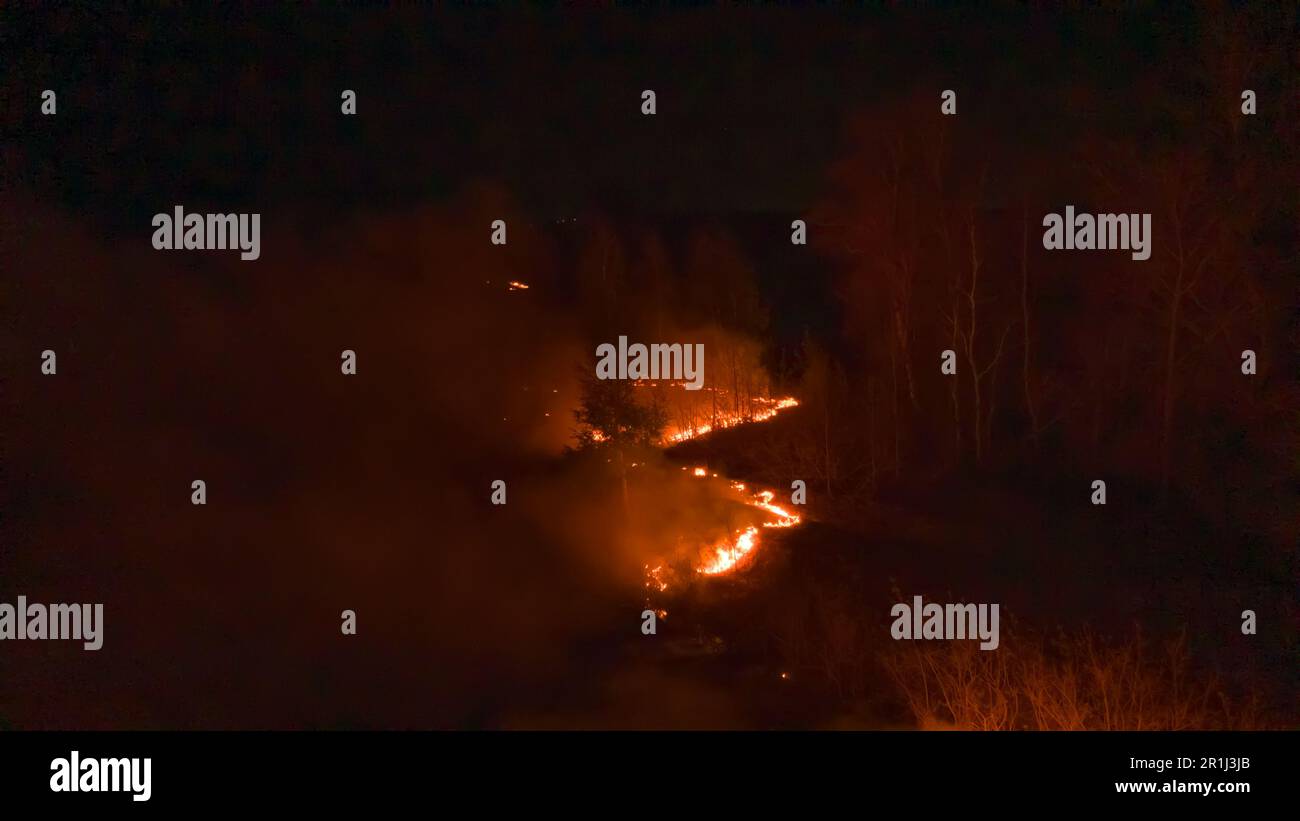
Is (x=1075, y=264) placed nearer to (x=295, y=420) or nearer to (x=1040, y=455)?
(x=1040, y=455)

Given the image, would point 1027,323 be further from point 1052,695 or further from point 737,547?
point 1052,695

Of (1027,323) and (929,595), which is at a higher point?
(1027,323)

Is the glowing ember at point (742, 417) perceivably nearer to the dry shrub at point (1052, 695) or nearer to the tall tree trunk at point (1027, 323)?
the tall tree trunk at point (1027, 323)

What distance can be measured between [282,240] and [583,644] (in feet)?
26.0

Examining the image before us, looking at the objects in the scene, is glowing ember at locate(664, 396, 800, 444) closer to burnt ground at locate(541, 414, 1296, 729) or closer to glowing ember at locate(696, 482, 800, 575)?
burnt ground at locate(541, 414, 1296, 729)

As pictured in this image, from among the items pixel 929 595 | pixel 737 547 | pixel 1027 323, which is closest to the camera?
pixel 929 595

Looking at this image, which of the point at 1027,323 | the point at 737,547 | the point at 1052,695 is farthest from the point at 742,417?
the point at 1052,695

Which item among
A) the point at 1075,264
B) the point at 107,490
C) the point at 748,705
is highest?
the point at 1075,264

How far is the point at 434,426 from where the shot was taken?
17078mm

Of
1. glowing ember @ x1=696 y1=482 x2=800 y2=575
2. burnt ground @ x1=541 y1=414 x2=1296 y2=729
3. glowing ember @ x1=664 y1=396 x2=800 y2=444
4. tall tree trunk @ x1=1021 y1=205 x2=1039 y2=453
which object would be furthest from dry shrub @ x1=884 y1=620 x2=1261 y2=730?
glowing ember @ x1=664 y1=396 x2=800 y2=444

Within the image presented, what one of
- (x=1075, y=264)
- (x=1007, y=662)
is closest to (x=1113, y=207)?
(x=1075, y=264)

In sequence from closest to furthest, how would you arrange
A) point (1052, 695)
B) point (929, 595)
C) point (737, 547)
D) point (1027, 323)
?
point (1052, 695)
point (929, 595)
point (737, 547)
point (1027, 323)

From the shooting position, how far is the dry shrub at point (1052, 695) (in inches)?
265

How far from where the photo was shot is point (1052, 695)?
704 centimetres
